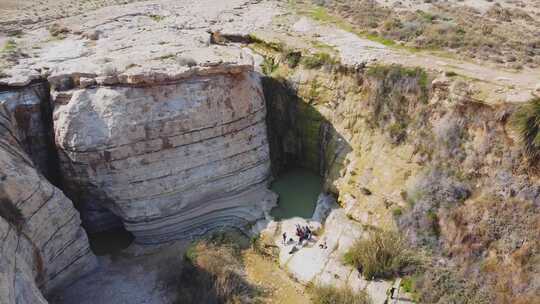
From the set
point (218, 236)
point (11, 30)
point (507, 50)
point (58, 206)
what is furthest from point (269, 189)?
point (11, 30)

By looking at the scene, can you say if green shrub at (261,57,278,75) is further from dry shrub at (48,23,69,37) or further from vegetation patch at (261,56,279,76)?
dry shrub at (48,23,69,37)

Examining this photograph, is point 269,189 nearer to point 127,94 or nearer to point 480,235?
point 127,94

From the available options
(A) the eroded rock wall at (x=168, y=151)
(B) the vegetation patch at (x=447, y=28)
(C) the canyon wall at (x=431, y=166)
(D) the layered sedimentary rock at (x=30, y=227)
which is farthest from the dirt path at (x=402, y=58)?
(D) the layered sedimentary rock at (x=30, y=227)

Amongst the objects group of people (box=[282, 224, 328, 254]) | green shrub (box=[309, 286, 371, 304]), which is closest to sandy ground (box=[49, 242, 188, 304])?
group of people (box=[282, 224, 328, 254])

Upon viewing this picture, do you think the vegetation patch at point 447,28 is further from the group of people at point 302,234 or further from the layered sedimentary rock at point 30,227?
the layered sedimentary rock at point 30,227

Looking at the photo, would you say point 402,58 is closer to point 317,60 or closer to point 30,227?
point 317,60

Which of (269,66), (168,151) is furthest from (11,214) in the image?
(269,66)

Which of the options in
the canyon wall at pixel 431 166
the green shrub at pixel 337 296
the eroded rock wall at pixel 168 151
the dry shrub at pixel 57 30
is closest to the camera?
the canyon wall at pixel 431 166
